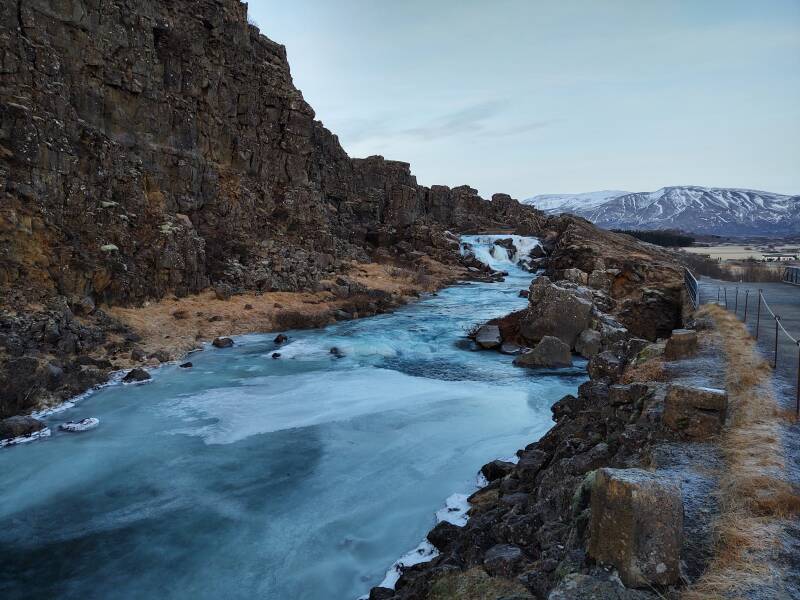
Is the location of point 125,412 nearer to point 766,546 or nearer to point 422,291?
point 766,546

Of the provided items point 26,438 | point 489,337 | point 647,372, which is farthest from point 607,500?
point 489,337

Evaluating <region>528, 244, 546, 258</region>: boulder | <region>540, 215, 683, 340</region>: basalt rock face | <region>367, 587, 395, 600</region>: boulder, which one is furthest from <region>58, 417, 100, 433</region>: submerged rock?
<region>528, 244, 546, 258</region>: boulder

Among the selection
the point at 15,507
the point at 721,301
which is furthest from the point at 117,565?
the point at 721,301

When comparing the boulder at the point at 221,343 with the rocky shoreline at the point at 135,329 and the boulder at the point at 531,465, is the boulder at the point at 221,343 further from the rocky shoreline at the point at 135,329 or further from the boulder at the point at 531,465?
the boulder at the point at 531,465

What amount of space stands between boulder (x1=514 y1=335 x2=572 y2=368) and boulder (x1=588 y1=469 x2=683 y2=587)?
14.5 metres

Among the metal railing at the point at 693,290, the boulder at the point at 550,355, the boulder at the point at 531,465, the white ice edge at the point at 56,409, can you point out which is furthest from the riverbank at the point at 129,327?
the metal railing at the point at 693,290

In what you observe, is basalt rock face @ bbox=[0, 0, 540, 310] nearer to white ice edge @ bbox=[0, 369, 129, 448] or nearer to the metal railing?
white ice edge @ bbox=[0, 369, 129, 448]

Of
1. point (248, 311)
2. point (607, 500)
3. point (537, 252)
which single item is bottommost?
point (248, 311)

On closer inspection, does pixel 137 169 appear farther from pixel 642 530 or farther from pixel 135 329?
pixel 642 530

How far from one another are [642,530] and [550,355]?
1478 cm

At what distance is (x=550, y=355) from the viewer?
18.5 meters

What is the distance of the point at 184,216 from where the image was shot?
85.2 ft

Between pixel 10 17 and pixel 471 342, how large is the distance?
20.7 meters

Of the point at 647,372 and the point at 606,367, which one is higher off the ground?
the point at 647,372
